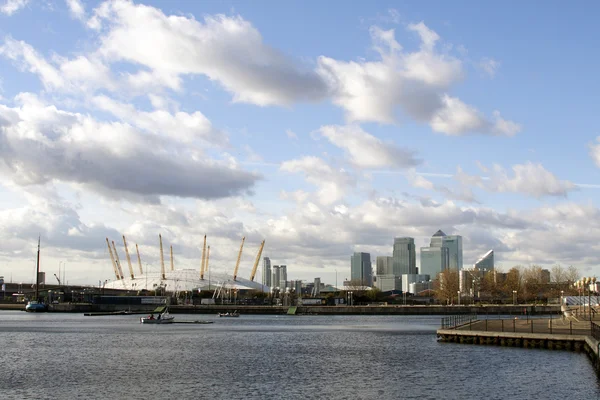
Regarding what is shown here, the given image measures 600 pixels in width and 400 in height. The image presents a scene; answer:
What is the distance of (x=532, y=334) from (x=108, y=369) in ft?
154

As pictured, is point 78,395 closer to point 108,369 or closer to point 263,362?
point 108,369

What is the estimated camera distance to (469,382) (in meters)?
59.8

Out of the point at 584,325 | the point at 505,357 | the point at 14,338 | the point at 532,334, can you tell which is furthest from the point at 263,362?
the point at 14,338

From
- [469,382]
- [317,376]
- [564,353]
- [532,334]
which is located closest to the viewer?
[469,382]

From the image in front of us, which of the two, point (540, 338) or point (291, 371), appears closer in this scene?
point (291, 371)

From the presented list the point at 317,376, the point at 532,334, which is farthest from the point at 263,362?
the point at 532,334

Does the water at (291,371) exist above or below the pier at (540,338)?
below

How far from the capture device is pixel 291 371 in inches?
2739

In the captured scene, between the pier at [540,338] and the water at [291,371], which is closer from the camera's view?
the water at [291,371]

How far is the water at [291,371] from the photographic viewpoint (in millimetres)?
55750

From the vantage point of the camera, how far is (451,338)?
95.4 metres

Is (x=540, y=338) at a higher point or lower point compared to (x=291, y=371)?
higher

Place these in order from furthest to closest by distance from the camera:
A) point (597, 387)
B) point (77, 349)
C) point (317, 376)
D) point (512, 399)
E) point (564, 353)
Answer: point (77, 349), point (564, 353), point (317, 376), point (597, 387), point (512, 399)

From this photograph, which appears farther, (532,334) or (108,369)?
(532,334)
